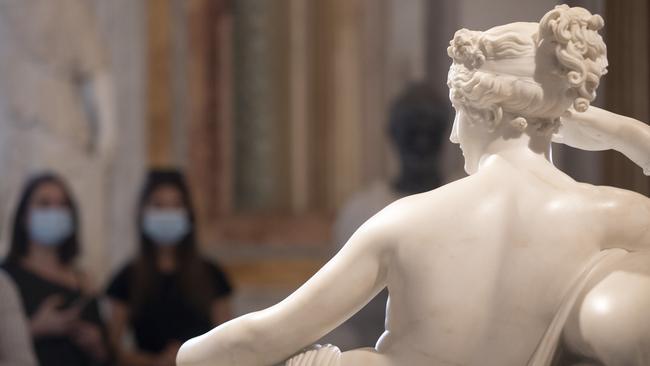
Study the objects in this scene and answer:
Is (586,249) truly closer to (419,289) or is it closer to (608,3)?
(419,289)

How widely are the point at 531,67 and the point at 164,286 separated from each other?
14.2 feet

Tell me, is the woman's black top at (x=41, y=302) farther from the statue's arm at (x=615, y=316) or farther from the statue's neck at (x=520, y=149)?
the statue's arm at (x=615, y=316)

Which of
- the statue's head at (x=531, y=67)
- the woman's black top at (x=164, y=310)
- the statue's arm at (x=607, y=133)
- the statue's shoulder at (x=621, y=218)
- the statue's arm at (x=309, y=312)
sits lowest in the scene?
the woman's black top at (x=164, y=310)

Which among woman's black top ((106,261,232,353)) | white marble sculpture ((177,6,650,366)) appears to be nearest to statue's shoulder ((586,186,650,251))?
white marble sculpture ((177,6,650,366))

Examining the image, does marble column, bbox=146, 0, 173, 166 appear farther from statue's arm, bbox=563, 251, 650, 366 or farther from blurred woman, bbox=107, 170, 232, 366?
statue's arm, bbox=563, 251, 650, 366

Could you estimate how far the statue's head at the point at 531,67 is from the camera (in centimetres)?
260

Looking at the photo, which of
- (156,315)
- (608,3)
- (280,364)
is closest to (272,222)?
(156,315)

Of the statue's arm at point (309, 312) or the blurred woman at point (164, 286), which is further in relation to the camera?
the blurred woman at point (164, 286)

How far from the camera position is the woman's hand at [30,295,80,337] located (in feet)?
20.6

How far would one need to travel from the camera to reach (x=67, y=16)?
27.5ft

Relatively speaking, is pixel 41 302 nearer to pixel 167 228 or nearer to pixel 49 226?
pixel 49 226

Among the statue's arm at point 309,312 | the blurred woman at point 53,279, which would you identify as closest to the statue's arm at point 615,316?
the statue's arm at point 309,312

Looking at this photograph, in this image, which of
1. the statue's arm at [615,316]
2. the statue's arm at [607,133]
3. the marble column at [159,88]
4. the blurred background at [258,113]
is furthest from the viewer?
the marble column at [159,88]

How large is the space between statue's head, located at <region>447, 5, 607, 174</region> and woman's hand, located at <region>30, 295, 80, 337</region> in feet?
13.2
